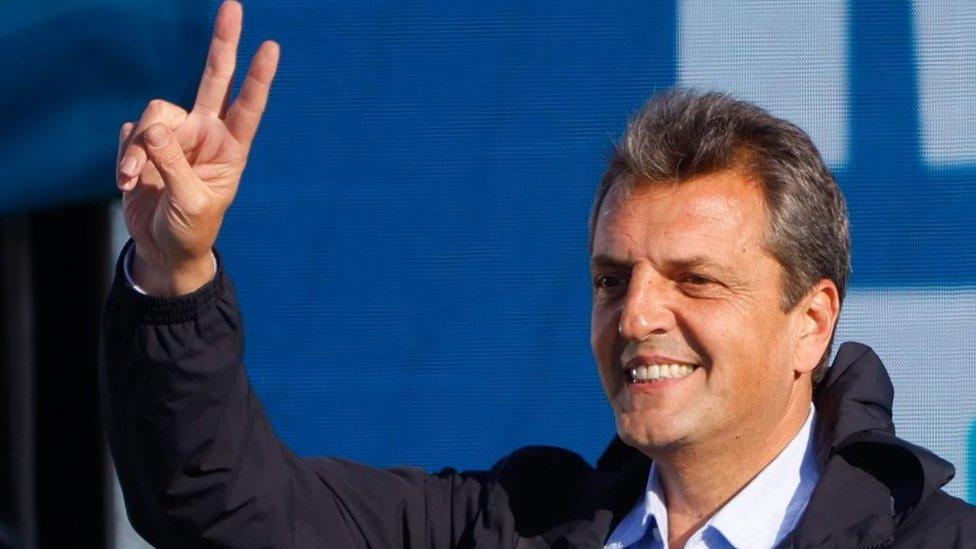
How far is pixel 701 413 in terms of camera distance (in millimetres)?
1702

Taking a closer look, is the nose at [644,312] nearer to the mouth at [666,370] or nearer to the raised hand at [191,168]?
the mouth at [666,370]

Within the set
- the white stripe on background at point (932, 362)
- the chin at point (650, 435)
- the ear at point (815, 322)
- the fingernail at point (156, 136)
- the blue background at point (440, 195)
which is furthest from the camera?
the blue background at point (440, 195)

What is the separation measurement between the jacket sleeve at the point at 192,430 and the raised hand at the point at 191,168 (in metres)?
0.04

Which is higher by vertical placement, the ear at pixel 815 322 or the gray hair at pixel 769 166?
the gray hair at pixel 769 166

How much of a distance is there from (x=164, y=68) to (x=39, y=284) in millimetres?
481

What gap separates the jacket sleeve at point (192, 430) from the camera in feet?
4.97

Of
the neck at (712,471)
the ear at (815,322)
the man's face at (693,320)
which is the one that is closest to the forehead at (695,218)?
the man's face at (693,320)

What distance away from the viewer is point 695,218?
1.74 metres

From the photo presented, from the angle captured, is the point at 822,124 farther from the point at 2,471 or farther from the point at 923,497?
the point at 2,471

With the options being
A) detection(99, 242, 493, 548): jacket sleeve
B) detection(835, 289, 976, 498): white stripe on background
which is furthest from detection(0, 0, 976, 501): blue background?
detection(99, 242, 493, 548): jacket sleeve

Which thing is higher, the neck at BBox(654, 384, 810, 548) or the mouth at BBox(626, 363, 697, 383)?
the mouth at BBox(626, 363, 697, 383)

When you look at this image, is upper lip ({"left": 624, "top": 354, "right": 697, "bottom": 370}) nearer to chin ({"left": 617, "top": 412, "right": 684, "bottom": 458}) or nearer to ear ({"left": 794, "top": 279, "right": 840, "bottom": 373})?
chin ({"left": 617, "top": 412, "right": 684, "bottom": 458})

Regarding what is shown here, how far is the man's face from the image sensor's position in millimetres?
1708

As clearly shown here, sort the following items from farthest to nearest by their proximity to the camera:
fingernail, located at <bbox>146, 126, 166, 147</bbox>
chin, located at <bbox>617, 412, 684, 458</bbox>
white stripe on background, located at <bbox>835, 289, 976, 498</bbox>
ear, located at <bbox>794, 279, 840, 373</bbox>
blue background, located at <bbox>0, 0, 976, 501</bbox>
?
blue background, located at <bbox>0, 0, 976, 501</bbox> → white stripe on background, located at <bbox>835, 289, 976, 498</bbox> → ear, located at <bbox>794, 279, 840, 373</bbox> → chin, located at <bbox>617, 412, 684, 458</bbox> → fingernail, located at <bbox>146, 126, 166, 147</bbox>
